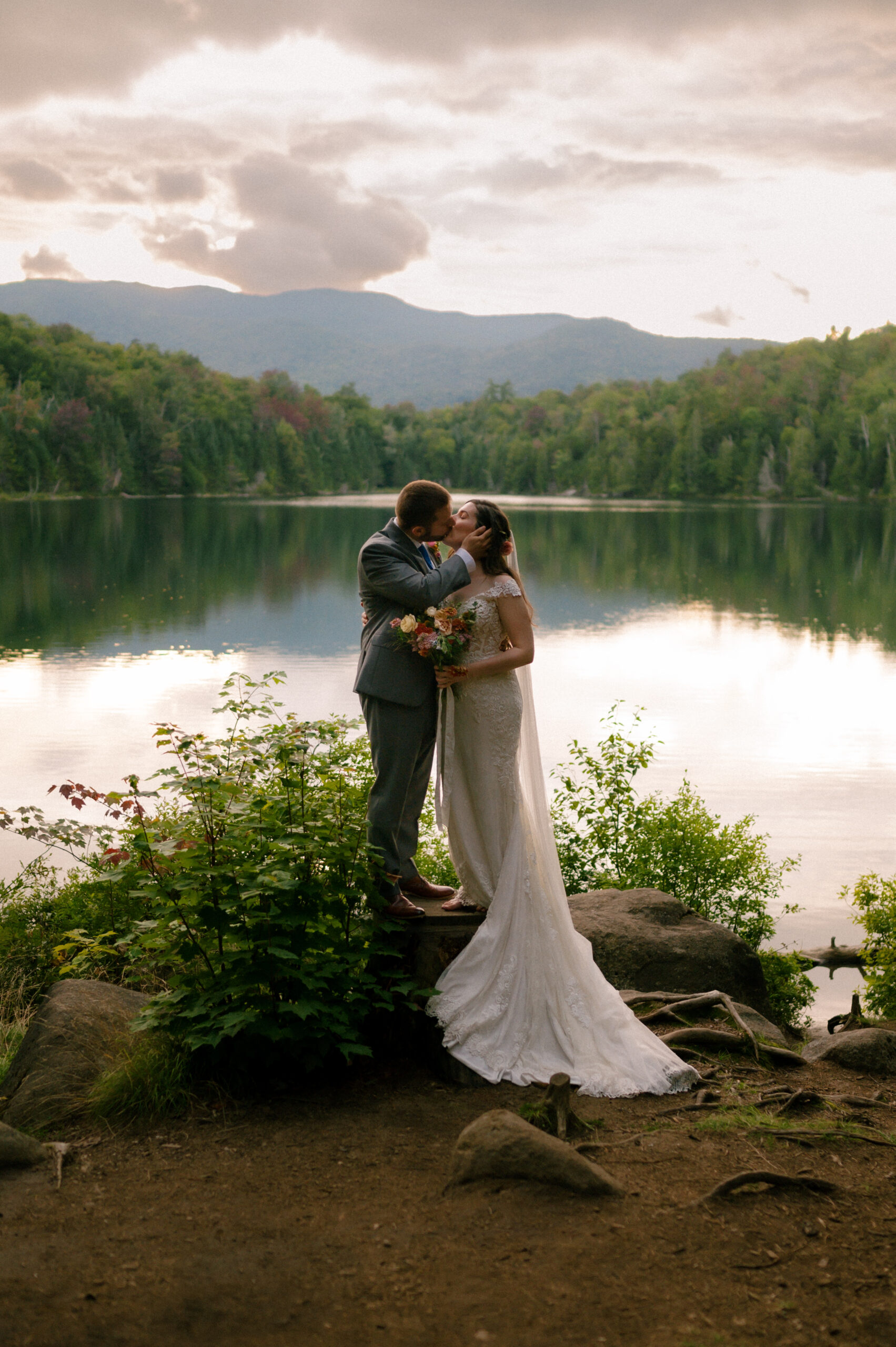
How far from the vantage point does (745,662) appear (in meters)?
24.5

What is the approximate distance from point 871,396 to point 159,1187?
114m

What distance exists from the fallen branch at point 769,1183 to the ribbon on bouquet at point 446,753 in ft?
6.86

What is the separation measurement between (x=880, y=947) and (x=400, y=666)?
15.7 feet

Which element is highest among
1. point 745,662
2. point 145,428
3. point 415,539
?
point 145,428

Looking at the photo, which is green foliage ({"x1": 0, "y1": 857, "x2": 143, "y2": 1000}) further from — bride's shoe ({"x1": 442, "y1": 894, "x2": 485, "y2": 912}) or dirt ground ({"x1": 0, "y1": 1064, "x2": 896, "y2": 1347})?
dirt ground ({"x1": 0, "y1": 1064, "x2": 896, "y2": 1347})

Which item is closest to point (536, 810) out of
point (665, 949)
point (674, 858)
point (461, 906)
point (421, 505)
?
point (461, 906)

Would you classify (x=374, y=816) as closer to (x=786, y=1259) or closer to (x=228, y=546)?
(x=786, y=1259)

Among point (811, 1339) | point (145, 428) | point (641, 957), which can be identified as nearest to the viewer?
point (811, 1339)

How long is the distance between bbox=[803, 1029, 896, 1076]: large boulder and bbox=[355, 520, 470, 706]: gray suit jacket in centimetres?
→ 291

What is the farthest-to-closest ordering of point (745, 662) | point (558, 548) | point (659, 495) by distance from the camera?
point (659, 495) → point (558, 548) → point (745, 662)

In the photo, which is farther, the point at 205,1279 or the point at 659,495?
the point at 659,495

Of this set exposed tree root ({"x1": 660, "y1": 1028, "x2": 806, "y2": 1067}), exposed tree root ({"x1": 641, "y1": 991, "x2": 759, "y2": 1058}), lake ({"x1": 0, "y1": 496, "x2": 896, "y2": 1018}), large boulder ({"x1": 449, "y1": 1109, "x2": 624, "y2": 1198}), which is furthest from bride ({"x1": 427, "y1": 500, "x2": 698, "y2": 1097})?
lake ({"x1": 0, "y1": 496, "x2": 896, "y2": 1018})

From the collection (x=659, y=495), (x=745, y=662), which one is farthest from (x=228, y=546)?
(x=659, y=495)

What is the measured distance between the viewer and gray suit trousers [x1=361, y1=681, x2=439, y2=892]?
203 inches
